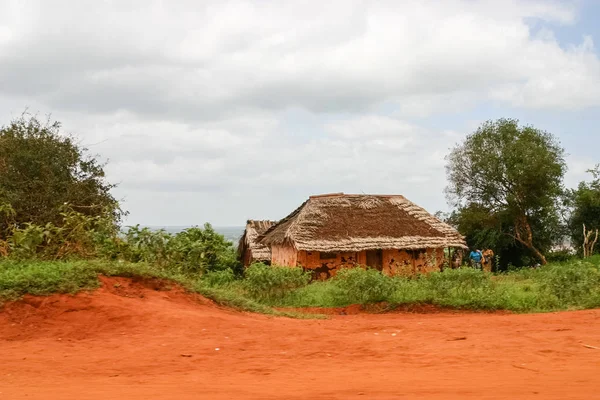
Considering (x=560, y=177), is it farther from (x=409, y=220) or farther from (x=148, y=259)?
(x=148, y=259)

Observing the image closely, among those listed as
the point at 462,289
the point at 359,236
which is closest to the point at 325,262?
the point at 359,236

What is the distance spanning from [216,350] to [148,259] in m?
7.26

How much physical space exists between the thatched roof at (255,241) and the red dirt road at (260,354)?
15270mm

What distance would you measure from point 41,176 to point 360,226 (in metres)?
11.4

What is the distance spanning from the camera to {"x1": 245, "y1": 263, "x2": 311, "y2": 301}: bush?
15.8m

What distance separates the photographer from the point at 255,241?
91.8 feet

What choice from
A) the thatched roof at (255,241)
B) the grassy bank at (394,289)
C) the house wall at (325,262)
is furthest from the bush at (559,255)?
the grassy bank at (394,289)

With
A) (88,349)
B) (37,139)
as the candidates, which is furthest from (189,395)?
(37,139)

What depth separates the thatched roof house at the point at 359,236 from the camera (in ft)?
75.7

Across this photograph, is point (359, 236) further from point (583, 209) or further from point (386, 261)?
point (583, 209)

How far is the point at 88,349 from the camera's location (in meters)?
8.18

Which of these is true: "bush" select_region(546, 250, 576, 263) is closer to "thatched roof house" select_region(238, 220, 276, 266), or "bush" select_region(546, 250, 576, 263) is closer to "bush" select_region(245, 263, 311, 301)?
"thatched roof house" select_region(238, 220, 276, 266)

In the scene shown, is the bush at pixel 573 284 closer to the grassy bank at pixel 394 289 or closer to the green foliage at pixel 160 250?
the grassy bank at pixel 394 289

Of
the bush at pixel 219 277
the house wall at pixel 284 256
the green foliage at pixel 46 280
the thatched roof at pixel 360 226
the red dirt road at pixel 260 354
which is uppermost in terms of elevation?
the thatched roof at pixel 360 226
